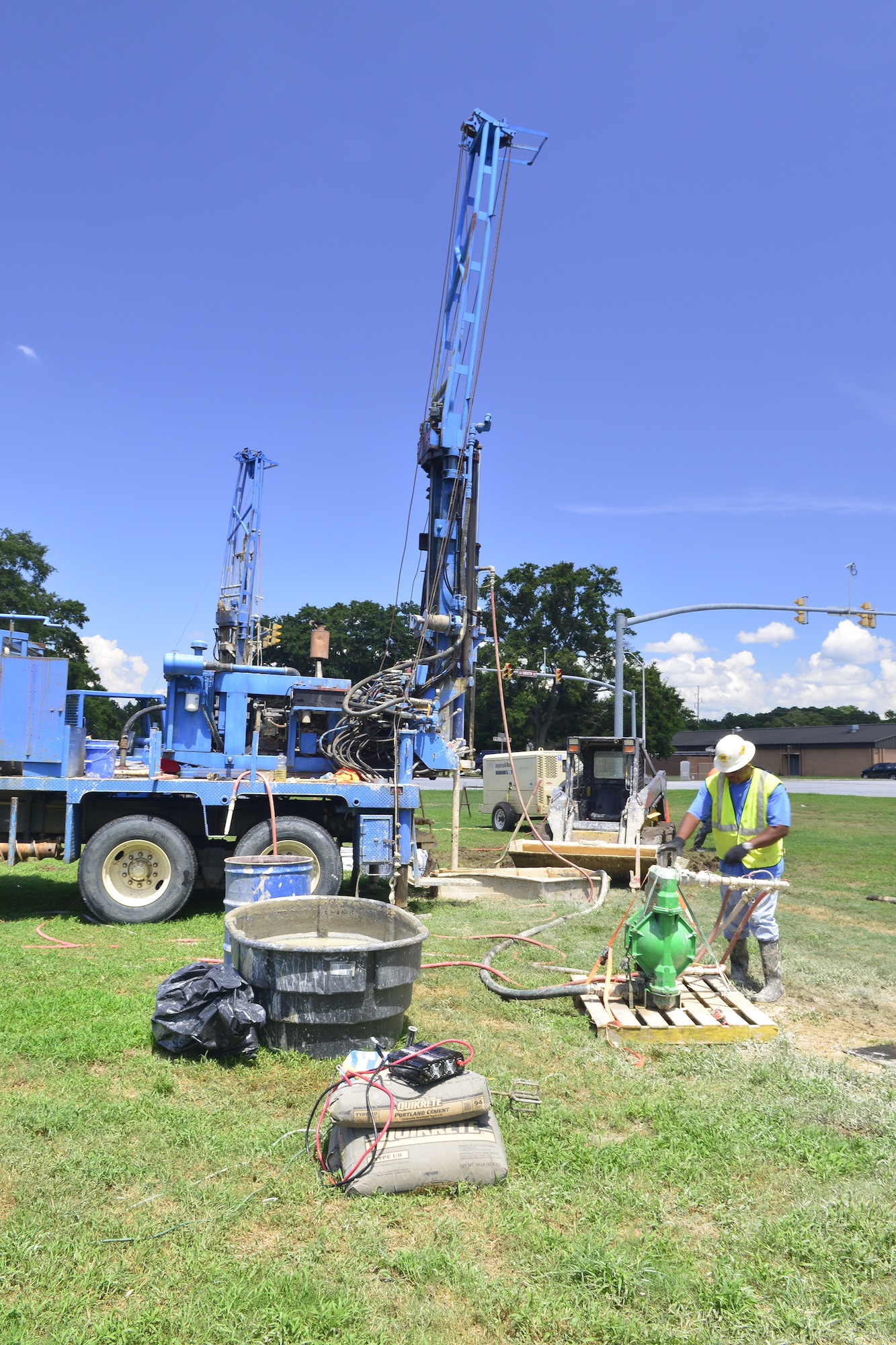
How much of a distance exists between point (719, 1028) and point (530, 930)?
3.48 metres

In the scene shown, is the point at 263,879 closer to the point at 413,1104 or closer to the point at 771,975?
the point at 413,1104

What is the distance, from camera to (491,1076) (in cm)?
512

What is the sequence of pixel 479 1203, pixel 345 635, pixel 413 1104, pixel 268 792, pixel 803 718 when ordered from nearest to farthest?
pixel 479 1203 → pixel 413 1104 → pixel 268 792 → pixel 345 635 → pixel 803 718

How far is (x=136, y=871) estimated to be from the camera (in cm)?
957

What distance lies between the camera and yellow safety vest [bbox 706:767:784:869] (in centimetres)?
696

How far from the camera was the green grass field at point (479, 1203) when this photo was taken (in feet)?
9.98

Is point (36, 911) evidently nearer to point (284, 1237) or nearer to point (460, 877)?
point (460, 877)

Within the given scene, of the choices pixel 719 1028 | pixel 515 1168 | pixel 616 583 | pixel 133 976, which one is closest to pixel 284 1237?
pixel 515 1168

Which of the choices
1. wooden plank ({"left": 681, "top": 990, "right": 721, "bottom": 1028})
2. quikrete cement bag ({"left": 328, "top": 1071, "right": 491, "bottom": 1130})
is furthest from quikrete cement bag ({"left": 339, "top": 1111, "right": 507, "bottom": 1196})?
wooden plank ({"left": 681, "top": 990, "right": 721, "bottom": 1028})

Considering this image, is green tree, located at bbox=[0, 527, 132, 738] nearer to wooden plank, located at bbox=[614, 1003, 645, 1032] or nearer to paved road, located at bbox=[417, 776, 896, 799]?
paved road, located at bbox=[417, 776, 896, 799]

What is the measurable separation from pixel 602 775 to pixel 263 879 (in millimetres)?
10870

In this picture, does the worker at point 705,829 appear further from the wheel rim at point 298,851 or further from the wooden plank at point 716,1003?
the wheel rim at point 298,851

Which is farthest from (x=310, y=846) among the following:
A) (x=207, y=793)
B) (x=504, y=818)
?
(x=504, y=818)

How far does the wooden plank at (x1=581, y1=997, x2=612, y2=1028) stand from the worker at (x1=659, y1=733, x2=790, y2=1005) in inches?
51.0
